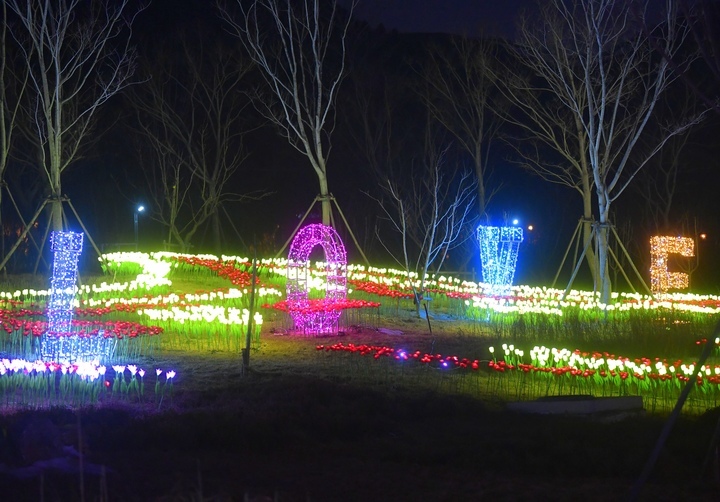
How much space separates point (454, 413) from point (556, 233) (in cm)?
2060

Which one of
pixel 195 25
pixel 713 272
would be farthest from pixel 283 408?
pixel 195 25

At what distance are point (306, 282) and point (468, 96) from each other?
39.2 ft

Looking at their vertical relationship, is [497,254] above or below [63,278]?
above

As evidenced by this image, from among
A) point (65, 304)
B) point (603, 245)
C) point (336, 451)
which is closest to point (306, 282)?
point (65, 304)

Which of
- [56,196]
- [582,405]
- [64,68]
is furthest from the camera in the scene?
[64,68]

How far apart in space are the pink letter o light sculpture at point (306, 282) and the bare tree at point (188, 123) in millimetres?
10825

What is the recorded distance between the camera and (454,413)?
7.38 metres

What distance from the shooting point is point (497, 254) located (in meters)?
16.0

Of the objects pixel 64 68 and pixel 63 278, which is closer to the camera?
pixel 63 278

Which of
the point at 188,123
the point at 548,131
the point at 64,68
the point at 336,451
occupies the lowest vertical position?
the point at 336,451

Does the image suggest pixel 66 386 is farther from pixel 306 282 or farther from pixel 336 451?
pixel 306 282

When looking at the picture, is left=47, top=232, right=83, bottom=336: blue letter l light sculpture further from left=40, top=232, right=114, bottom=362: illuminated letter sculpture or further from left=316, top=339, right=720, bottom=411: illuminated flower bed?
left=316, top=339, right=720, bottom=411: illuminated flower bed

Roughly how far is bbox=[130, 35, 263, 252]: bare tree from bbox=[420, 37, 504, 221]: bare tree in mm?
5805

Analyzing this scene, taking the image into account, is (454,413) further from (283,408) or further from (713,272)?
(713,272)
